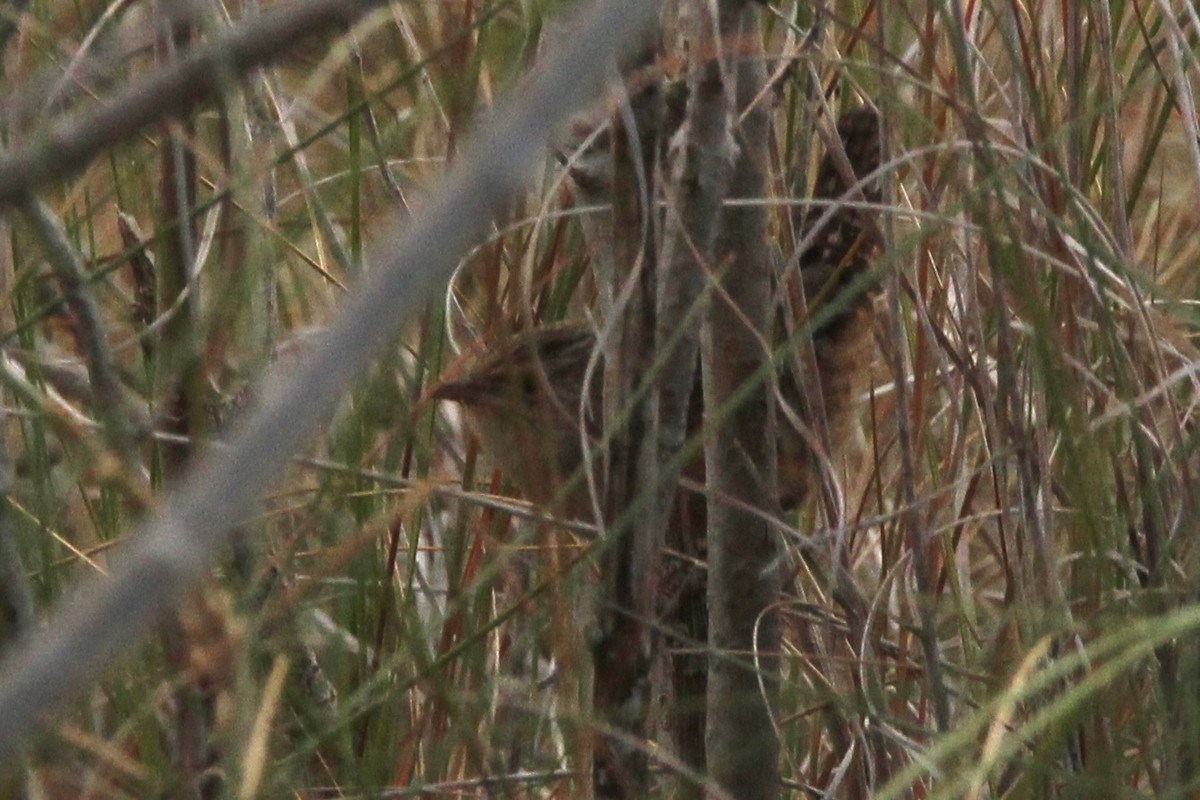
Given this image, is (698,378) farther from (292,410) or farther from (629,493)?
(292,410)

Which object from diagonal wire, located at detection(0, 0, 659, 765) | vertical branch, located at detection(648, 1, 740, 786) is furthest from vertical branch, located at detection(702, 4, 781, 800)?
diagonal wire, located at detection(0, 0, 659, 765)

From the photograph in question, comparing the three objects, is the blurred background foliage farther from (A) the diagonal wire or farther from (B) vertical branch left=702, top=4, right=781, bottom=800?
(A) the diagonal wire

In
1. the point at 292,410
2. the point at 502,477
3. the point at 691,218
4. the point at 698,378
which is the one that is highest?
the point at 292,410

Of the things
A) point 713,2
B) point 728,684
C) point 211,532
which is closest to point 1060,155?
point 713,2

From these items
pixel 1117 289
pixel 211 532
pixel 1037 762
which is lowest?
pixel 1037 762

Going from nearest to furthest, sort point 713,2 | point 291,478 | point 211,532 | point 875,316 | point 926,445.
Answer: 1. point 211,532
2. point 713,2
3. point 291,478
4. point 926,445
5. point 875,316

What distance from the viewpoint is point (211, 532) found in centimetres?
53

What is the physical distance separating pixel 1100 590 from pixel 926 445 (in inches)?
25.3

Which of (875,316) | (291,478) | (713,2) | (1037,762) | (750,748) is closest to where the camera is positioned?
(1037,762)

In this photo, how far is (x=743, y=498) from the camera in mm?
1817

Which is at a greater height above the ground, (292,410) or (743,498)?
(292,410)

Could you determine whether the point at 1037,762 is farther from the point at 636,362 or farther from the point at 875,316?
the point at 875,316

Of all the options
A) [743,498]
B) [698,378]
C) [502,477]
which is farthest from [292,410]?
[502,477]

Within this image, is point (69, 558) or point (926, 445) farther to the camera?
point (926, 445)
